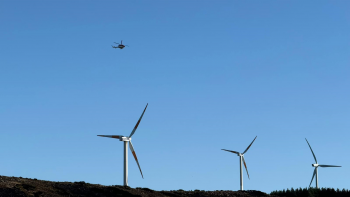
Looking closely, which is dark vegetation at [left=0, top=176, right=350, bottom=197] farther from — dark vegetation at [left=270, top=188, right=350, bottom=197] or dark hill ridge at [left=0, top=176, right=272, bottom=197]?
dark vegetation at [left=270, top=188, right=350, bottom=197]

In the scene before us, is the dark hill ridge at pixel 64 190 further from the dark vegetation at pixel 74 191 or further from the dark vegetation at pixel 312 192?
the dark vegetation at pixel 312 192

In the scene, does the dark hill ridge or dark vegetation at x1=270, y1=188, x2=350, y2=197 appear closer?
the dark hill ridge

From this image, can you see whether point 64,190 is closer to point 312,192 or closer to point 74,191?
point 74,191

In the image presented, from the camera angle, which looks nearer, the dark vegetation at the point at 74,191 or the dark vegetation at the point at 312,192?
the dark vegetation at the point at 74,191

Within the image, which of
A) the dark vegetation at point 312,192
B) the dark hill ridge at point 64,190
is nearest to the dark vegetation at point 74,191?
the dark hill ridge at point 64,190

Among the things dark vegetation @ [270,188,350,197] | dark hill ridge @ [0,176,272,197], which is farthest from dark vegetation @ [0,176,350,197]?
dark vegetation @ [270,188,350,197]

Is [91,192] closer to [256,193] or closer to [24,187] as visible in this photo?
[24,187]

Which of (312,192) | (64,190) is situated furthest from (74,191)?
(312,192)
